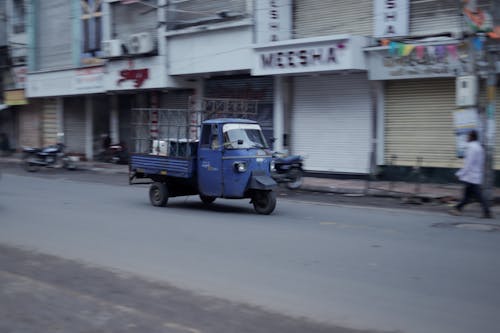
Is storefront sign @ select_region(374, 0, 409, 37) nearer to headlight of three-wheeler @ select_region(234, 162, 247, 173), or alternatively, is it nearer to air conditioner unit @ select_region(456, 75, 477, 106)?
air conditioner unit @ select_region(456, 75, 477, 106)

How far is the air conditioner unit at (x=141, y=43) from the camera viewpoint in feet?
78.8

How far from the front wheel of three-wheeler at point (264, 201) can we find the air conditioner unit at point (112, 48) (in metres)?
15.2

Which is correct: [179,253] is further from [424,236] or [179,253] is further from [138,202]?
[138,202]

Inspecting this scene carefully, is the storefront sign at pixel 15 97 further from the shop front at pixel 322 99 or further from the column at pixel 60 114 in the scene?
the shop front at pixel 322 99

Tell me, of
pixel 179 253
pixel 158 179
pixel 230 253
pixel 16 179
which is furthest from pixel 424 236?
pixel 16 179

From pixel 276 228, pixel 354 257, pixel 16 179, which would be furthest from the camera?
pixel 16 179

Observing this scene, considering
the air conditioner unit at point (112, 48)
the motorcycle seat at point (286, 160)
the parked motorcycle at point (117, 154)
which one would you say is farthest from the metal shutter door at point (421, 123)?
the parked motorcycle at point (117, 154)

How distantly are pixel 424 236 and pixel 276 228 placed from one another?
2567 mm

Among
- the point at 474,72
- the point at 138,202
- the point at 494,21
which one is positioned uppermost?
the point at 494,21

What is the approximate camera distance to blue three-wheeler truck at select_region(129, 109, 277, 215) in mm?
11945

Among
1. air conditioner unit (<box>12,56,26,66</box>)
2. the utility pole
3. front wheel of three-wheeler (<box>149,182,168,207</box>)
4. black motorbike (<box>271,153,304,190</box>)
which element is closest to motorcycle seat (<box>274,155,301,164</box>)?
black motorbike (<box>271,153,304,190</box>)

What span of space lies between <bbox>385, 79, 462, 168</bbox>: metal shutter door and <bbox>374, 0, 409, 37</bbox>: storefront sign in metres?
1.54

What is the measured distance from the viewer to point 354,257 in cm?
800

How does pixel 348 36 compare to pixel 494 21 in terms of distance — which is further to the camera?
pixel 348 36
